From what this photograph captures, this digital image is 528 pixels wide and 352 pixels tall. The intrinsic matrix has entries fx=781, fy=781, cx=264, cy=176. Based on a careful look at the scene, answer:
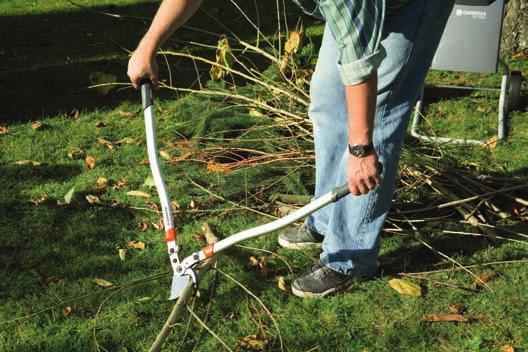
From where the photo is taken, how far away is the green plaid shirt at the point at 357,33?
2.26 meters

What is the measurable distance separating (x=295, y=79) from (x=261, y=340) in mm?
2279

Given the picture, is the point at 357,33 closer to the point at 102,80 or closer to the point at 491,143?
the point at 491,143

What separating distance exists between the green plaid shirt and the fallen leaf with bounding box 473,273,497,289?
143 cm

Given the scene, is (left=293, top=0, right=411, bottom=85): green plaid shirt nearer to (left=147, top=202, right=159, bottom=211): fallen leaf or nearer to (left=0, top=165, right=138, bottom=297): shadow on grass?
(left=0, top=165, right=138, bottom=297): shadow on grass

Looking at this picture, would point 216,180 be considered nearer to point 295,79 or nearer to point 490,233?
point 295,79

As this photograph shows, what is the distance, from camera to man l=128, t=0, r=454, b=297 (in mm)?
2305

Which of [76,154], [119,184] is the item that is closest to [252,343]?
[119,184]

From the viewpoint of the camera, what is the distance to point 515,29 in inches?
252

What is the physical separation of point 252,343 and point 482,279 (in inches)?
43.2

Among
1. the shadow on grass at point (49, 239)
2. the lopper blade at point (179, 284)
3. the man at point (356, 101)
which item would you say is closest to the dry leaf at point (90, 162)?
the shadow on grass at point (49, 239)

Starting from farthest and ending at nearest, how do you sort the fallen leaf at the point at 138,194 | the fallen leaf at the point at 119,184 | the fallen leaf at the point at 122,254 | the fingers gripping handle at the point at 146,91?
the fallen leaf at the point at 119,184
the fallen leaf at the point at 138,194
the fallen leaf at the point at 122,254
the fingers gripping handle at the point at 146,91

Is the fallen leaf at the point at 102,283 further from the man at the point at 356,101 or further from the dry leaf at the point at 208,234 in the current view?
the man at the point at 356,101

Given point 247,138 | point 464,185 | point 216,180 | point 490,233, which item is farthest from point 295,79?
point 490,233

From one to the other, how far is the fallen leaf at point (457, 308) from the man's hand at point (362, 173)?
924 mm
